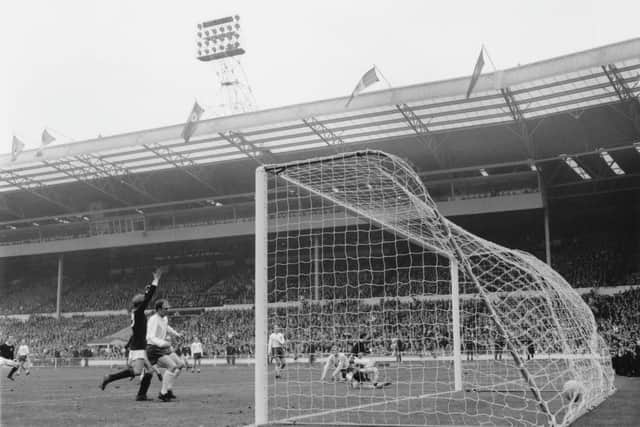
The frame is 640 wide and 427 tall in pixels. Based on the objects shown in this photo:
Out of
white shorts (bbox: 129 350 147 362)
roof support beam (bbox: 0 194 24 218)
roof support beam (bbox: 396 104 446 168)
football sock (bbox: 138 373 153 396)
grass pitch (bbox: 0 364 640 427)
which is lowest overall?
grass pitch (bbox: 0 364 640 427)

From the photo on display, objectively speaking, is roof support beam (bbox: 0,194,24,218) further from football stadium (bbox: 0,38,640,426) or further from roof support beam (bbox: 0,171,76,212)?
roof support beam (bbox: 0,171,76,212)

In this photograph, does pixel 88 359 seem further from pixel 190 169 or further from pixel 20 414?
pixel 20 414

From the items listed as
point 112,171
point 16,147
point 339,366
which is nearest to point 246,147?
point 112,171

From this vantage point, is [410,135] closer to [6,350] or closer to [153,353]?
[6,350]

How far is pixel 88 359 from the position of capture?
42562 millimetres

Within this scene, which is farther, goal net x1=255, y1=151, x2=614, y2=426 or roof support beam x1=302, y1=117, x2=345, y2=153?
roof support beam x1=302, y1=117, x2=345, y2=153

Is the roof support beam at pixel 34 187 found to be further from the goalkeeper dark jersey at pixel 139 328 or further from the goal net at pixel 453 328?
the goalkeeper dark jersey at pixel 139 328

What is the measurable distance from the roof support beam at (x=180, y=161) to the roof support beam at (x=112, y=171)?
4.05 m

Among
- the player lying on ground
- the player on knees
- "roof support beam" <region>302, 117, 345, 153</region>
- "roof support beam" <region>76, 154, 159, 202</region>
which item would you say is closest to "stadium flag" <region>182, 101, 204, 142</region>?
"roof support beam" <region>302, 117, 345, 153</region>

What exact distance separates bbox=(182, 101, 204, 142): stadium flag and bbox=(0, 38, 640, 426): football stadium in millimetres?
245

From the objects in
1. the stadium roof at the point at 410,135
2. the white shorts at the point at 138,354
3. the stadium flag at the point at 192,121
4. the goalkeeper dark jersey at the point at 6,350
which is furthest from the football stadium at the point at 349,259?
the goalkeeper dark jersey at the point at 6,350

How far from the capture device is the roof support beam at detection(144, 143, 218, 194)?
143 feet

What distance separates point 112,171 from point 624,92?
3144cm

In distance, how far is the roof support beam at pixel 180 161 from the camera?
4362 cm
